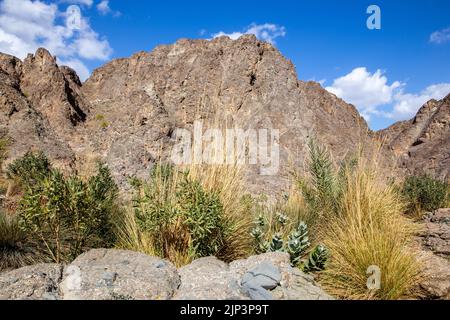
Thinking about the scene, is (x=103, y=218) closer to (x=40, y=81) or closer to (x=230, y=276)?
(x=230, y=276)

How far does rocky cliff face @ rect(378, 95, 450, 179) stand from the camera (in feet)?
76.0

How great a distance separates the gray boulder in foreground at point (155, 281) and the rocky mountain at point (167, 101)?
1133 cm

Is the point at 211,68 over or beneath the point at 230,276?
over

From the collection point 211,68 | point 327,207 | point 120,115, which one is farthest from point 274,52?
point 327,207

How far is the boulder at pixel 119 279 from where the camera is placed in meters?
2.40

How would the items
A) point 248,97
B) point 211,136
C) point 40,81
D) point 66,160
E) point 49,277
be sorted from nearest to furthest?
1. point 49,277
2. point 211,136
3. point 66,160
4. point 40,81
5. point 248,97

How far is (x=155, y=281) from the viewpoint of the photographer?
259 centimetres

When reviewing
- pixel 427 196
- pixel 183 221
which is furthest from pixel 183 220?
pixel 427 196

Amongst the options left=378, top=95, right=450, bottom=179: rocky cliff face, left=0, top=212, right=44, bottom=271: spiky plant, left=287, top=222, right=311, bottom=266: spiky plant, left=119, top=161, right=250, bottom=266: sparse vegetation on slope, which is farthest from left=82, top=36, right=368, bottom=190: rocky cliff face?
left=287, top=222, right=311, bottom=266: spiky plant

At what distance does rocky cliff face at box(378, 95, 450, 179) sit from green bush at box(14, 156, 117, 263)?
20.2 meters

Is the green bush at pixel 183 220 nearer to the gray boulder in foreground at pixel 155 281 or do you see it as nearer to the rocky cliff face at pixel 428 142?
the gray boulder in foreground at pixel 155 281

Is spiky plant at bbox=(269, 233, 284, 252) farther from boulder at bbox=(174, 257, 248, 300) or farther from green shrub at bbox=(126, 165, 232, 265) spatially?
boulder at bbox=(174, 257, 248, 300)

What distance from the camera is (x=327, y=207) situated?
437cm
